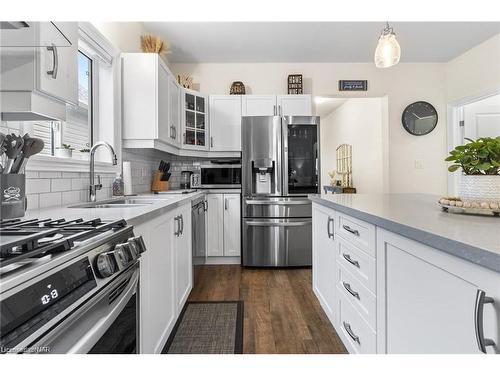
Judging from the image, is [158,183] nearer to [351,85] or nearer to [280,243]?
[280,243]

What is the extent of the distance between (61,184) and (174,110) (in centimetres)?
168

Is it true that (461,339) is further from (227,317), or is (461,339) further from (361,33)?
(361,33)

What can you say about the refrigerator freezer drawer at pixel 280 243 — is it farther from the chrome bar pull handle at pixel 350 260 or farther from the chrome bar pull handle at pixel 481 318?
the chrome bar pull handle at pixel 481 318

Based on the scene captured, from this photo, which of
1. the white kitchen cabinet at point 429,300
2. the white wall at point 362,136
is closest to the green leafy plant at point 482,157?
the white kitchen cabinet at point 429,300

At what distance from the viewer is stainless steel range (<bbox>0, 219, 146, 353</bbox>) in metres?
0.56

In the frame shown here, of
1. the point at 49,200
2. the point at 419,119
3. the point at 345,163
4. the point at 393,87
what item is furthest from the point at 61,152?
the point at 345,163

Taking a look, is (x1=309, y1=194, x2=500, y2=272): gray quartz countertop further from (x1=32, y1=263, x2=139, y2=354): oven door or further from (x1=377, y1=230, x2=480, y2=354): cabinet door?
(x1=32, y1=263, x2=139, y2=354): oven door

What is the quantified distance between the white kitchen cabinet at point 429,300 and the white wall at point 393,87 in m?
3.47

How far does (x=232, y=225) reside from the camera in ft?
11.9

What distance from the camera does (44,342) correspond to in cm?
61

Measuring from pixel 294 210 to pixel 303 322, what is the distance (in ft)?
4.97

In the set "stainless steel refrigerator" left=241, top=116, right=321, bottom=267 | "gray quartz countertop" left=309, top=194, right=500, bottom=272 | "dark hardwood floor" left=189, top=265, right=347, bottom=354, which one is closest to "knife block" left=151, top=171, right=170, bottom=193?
"stainless steel refrigerator" left=241, top=116, right=321, bottom=267

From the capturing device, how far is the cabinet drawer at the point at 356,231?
49.6 inches
